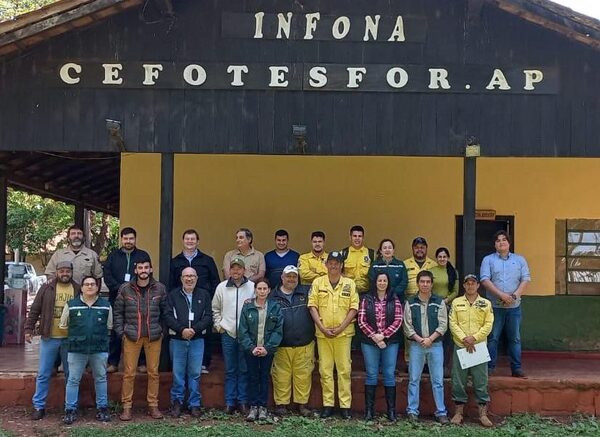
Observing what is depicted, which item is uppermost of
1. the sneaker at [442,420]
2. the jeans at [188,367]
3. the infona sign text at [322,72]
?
the infona sign text at [322,72]

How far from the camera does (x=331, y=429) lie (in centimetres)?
698

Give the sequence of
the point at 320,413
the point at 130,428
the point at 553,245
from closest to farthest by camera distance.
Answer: the point at 130,428, the point at 320,413, the point at 553,245

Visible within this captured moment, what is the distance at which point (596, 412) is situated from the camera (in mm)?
7668

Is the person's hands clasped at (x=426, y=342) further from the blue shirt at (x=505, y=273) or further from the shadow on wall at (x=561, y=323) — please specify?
the shadow on wall at (x=561, y=323)

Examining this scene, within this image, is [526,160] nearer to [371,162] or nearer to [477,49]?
[371,162]

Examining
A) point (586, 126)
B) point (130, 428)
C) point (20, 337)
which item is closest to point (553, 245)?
point (586, 126)

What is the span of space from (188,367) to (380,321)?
2.11m

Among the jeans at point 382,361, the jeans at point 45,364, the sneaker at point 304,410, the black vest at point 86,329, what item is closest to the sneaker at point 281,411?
the sneaker at point 304,410

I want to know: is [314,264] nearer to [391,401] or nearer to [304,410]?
[304,410]

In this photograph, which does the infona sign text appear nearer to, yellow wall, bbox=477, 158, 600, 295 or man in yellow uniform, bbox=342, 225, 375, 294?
man in yellow uniform, bbox=342, 225, 375, 294

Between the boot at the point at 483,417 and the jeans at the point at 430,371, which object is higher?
the jeans at the point at 430,371

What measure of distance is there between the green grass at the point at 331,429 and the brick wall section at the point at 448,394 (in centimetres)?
27

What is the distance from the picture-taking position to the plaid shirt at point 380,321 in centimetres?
731

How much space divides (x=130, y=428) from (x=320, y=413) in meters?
1.99
